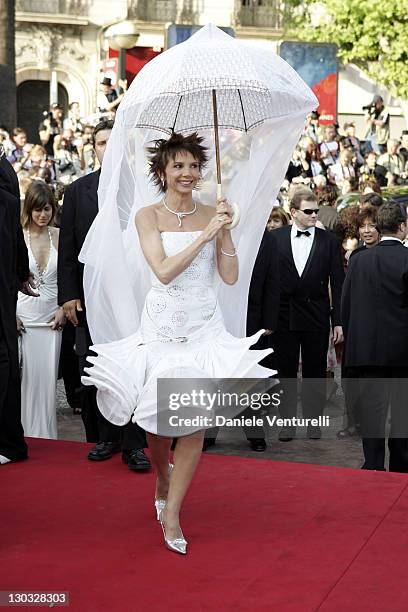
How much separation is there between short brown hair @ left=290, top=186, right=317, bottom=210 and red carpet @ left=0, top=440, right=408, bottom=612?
8.52ft

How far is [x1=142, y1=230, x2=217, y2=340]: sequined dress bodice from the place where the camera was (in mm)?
4957

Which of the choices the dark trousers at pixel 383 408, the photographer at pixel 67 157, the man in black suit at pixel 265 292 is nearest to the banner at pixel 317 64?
the photographer at pixel 67 157

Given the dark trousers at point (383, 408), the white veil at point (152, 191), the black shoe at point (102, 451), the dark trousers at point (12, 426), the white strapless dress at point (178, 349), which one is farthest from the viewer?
the dark trousers at point (383, 408)

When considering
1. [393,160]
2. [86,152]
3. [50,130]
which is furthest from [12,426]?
[393,160]

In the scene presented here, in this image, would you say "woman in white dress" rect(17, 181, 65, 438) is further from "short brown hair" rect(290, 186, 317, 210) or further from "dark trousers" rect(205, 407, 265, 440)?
"short brown hair" rect(290, 186, 317, 210)

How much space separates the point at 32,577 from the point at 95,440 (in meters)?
2.60

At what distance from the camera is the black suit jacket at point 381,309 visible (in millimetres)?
7012

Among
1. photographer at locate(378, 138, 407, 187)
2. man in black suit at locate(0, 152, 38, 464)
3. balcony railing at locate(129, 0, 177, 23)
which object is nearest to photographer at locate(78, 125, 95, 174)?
photographer at locate(378, 138, 407, 187)

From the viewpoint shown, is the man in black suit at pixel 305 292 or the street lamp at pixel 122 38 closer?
the man in black suit at pixel 305 292

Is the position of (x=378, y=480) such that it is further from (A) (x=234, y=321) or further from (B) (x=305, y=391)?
(B) (x=305, y=391)

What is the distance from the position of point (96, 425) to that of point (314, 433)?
2.26 meters

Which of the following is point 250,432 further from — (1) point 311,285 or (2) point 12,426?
(2) point 12,426

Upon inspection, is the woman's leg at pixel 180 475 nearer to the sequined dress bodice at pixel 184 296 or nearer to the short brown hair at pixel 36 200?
the sequined dress bodice at pixel 184 296

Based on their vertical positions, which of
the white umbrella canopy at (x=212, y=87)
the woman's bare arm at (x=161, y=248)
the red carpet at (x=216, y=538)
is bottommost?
the red carpet at (x=216, y=538)
